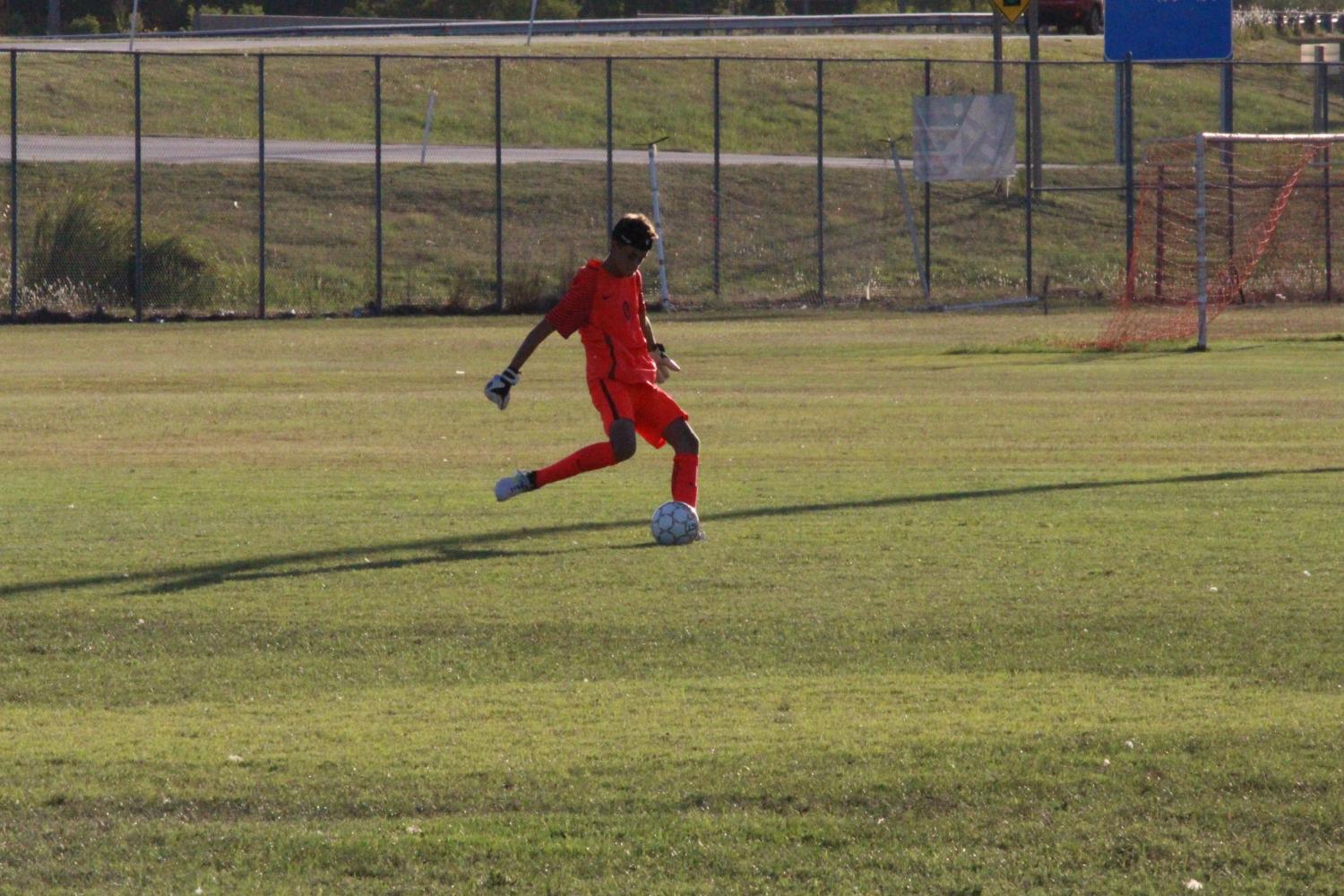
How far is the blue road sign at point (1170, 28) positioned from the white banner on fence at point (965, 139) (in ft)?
14.5

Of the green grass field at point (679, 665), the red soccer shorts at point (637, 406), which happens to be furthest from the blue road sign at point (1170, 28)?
the red soccer shorts at point (637, 406)

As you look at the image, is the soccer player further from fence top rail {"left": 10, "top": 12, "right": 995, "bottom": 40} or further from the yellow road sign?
fence top rail {"left": 10, "top": 12, "right": 995, "bottom": 40}

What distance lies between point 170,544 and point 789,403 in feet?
28.4

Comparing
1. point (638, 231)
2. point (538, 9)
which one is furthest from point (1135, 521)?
point (538, 9)

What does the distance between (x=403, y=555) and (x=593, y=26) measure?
55522mm

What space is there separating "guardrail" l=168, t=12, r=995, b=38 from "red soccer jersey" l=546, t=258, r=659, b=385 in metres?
49.2

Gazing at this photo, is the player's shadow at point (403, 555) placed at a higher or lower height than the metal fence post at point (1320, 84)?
lower

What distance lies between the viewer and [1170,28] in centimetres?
3500

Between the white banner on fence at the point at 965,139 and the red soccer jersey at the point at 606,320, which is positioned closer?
the red soccer jersey at the point at 606,320

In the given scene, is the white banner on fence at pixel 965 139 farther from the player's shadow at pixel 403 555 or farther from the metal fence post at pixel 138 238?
the player's shadow at pixel 403 555

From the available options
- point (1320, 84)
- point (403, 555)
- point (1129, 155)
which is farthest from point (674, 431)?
point (1320, 84)

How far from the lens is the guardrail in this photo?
59.4 metres

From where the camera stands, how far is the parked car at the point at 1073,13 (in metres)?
59.1

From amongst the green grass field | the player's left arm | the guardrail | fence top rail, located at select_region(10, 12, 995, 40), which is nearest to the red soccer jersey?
the player's left arm
